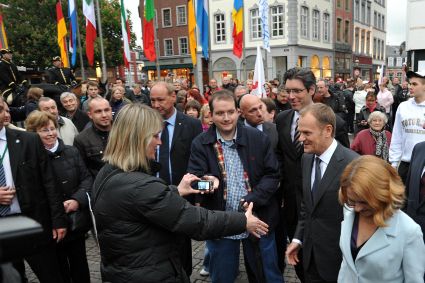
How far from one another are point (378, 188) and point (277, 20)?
3250 cm

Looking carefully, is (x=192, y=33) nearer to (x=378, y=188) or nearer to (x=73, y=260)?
(x=73, y=260)

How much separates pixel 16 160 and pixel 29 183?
230 mm

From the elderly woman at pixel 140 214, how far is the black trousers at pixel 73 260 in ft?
5.21

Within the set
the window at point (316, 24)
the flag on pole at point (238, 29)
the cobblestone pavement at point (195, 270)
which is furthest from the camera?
the window at point (316, 24)

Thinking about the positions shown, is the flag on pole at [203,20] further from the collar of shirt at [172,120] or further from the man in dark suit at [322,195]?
the man in dark suit at [322,195]

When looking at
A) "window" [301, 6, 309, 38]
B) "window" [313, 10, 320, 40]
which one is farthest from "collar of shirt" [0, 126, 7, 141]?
"window" [313, 10, 320, 40]

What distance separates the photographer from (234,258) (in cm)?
332

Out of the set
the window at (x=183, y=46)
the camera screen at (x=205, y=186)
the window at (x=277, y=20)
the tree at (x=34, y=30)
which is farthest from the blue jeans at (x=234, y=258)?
the window at (x=183, y=46)

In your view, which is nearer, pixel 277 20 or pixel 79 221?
pixel 79 221

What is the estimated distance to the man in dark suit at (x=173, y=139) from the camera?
384 centimetres

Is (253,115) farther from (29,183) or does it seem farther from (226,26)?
(226,26)

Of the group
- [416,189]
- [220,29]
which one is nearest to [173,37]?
[220,29]

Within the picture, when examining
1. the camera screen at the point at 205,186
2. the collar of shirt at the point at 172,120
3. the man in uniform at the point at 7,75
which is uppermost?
the man in uniform at the point at 7,75

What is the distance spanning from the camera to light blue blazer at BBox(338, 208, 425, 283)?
7.00 ft
